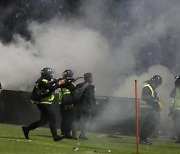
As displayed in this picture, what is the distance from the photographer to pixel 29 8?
28906mm

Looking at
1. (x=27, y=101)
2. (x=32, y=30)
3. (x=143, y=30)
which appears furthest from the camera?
(x=32, y=30)

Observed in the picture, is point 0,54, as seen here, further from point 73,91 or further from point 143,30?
point 73,91

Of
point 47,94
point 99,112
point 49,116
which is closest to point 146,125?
point 49,116

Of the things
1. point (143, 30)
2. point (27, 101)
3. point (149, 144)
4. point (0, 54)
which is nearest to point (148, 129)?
point (149, 144)

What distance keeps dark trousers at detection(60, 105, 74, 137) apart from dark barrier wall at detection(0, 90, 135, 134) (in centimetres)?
319

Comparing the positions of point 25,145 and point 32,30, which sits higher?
point 32,30

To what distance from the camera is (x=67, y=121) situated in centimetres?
1544

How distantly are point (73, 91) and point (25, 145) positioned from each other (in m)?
3.29

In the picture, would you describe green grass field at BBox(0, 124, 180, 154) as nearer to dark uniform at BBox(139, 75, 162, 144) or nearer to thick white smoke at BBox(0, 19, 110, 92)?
dark uniform at BBox(139, 75, 162, 144)

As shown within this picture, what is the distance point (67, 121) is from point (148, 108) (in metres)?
2.12

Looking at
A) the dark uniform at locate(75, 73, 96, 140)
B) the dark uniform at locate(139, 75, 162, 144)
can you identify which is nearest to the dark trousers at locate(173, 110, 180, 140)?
the dark uniform at locate(139, 75, 162, 144)

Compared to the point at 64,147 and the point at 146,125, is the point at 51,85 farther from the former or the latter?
the point at 146,125

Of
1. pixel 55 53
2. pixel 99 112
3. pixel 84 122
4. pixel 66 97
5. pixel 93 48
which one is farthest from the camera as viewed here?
pixel 55 53

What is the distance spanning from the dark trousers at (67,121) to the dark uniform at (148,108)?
182 centimetres
